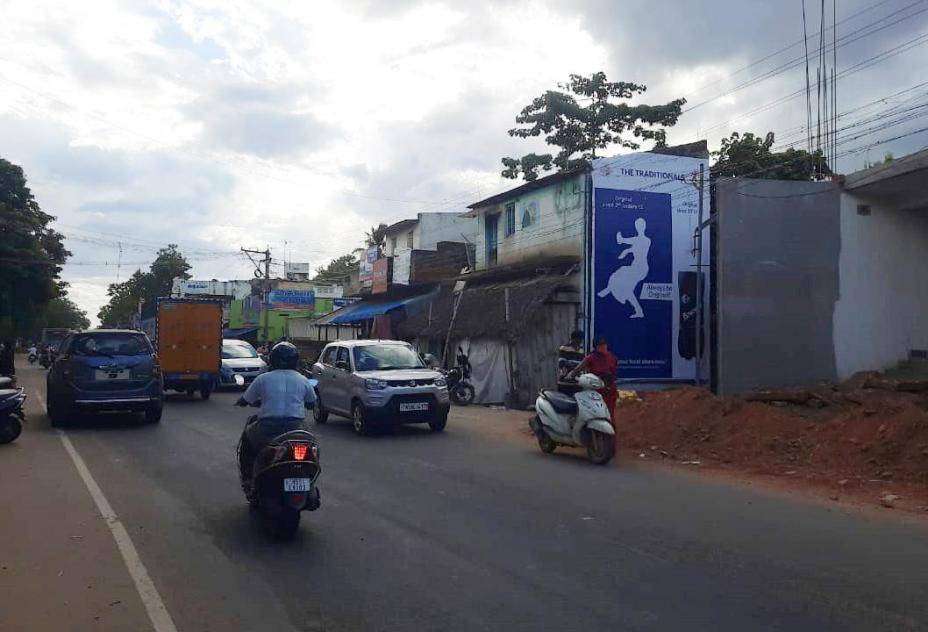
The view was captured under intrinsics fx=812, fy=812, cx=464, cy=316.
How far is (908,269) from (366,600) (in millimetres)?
18649

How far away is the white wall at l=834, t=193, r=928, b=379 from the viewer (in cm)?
1895

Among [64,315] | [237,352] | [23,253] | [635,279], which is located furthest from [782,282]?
[64,315]

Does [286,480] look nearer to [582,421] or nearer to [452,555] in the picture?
[452,555]

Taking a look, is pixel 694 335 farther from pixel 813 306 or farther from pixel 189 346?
pixel 189 346

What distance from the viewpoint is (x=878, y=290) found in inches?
759

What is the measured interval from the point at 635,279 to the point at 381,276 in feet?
49.2

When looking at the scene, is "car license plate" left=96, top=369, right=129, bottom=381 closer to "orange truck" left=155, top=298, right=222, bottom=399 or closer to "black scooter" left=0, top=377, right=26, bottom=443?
"black scooter" left=0, top=377, right=26, bottom=443

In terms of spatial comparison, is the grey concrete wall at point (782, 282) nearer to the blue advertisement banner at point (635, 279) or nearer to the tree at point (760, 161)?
the blue advertisement banner at point (635, 279)

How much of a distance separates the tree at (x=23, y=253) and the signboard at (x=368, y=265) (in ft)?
55.5

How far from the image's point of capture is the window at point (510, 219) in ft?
92.4

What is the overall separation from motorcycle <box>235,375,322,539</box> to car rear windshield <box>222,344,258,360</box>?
21.0m

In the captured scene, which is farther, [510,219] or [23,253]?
[23,253]

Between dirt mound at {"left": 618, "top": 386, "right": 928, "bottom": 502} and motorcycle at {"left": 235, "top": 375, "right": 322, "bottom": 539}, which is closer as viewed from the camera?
motorcycle at {"left": 235, "top": 375, "right": 322, "bottom": 539}

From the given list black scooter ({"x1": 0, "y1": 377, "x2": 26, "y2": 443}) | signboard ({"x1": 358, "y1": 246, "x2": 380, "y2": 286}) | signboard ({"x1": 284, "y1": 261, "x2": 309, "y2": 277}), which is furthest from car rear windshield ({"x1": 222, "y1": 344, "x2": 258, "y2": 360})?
signboard ({"x1": 284, "y1": 261, "x2": 309, "y2": 277})
